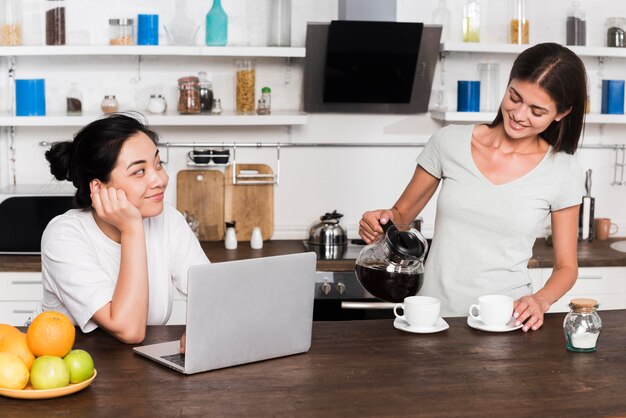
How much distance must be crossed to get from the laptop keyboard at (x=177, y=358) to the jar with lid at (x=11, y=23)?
2549mm

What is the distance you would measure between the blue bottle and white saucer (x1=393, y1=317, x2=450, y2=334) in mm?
2176

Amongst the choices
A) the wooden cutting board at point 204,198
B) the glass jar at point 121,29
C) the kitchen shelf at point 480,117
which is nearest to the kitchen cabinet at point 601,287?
the kitchen shelf at point 480,117

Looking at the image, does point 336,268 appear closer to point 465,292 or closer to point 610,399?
point 465,292

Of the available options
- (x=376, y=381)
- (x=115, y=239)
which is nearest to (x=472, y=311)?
(x=376, y=381)

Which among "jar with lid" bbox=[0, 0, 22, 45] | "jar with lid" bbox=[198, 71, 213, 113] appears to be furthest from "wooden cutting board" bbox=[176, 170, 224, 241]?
"jar with lid" bbox=[0, 0, 22, 45]

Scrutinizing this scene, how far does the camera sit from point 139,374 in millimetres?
1861

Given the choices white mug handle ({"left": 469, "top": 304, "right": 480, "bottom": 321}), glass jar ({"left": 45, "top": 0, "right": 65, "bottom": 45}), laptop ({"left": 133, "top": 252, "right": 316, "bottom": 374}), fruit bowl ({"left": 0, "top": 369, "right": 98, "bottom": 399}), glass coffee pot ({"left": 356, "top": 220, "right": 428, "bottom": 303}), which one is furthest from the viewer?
glass jar ({"left": 45, "top": 0, "right": 65, "bottom": 45})

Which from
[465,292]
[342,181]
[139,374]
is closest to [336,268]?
[342,181]

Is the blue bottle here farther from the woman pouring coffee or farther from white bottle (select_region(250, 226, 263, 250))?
the woman pouring coffee

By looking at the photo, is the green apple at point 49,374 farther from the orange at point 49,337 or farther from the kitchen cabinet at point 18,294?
the kitchen cabinet at point 18,294

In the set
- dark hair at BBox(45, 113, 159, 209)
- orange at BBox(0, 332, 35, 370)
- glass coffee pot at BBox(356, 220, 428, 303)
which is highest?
dark hair at BBox(45, 113, 159, 209)

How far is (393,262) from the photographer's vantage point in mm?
2238

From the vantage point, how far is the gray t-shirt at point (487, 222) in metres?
2.55

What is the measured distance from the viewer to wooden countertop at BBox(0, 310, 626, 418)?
1.68 meters
